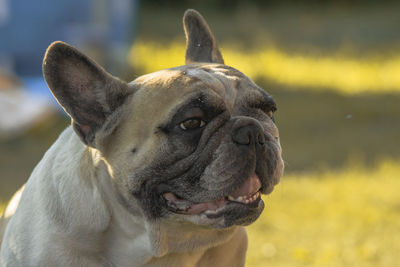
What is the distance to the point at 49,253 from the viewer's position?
10.7ft

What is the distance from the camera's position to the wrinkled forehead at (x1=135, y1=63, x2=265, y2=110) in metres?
3.17

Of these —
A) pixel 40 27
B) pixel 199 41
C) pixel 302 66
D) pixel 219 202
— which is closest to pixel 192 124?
pixel 219 202

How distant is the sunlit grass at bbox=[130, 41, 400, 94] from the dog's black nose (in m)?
8.23

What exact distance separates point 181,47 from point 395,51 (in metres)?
4.26

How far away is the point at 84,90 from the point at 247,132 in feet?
2.56

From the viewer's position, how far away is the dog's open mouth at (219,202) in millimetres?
3188

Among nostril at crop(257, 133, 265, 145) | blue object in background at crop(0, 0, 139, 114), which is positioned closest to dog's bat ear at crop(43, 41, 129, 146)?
nostril at crop(257, 133, 265, 145)

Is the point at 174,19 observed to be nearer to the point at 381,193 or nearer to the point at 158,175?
the point at 381,193

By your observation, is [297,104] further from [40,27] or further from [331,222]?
[331,222]

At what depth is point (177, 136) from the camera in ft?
10.3

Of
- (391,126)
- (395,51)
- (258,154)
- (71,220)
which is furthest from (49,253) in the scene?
(395,51)

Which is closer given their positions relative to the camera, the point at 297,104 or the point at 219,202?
the point at 219,202

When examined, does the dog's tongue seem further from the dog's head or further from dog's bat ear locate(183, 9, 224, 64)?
dog's bat ear locate(183, 9, 224, 64)

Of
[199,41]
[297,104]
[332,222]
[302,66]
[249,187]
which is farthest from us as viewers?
[302,66]
